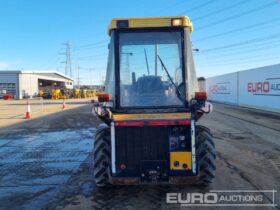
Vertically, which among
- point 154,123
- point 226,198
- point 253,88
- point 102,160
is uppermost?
point 253,88

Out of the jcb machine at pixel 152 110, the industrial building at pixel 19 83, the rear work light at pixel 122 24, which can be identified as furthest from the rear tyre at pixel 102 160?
the industrial building at pixel 19 83

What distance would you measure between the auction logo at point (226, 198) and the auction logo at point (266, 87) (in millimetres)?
17225

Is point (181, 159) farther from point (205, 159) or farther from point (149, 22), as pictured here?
point (149, 22)

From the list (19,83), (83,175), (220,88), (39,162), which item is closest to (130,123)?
(83,175)

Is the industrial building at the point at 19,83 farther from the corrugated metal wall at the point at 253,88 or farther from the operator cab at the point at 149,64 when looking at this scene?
the operator cab at the point at 149,64

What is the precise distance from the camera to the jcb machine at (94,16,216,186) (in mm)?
5316

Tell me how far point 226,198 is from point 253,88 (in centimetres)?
2209

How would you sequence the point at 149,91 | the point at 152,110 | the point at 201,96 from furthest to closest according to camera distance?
1. the point at 149,91
2. the point at 152,110
3. the point at 201,96

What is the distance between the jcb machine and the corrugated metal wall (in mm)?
17400

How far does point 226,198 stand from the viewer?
5.33 meters

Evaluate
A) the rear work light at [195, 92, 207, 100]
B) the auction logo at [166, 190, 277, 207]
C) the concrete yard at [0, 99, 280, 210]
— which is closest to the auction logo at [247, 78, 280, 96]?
the concrete yard at [0, 99, 280, 210]

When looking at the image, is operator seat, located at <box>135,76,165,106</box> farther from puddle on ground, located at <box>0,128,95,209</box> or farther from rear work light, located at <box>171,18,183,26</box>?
puddle on ground, located at <box>0,128,95,209</box>

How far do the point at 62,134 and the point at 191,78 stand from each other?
8781mm

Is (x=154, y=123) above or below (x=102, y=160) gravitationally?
above
